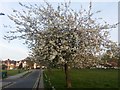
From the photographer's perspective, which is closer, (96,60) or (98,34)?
(98,34)

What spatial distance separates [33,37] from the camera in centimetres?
1991

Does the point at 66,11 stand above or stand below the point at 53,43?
above

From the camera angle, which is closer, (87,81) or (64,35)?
(64,35)

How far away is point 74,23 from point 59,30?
1013 mm

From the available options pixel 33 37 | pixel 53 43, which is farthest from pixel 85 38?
pixel 33 37

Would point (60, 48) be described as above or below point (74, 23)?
below

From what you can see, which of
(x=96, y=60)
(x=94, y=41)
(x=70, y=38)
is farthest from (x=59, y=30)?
(x=96, y=60)

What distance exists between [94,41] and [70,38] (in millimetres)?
1403

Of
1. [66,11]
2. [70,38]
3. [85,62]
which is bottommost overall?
[85,62]

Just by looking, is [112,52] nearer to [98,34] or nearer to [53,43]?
[98,34]

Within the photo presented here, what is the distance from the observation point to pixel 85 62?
813 inches

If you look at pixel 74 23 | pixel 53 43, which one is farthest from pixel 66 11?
pixel 53 43

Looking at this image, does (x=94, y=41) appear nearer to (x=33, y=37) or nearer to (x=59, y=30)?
(x=59, y=30)

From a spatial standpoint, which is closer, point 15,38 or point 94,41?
point 94,41
